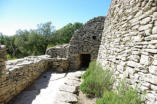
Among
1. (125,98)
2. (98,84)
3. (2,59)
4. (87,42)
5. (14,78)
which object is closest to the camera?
(125,98)

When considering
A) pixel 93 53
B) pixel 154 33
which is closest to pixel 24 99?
Answer: pixel 154 33

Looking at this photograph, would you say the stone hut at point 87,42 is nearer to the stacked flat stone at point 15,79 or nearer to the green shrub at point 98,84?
the stacked flat stone at point 15,79

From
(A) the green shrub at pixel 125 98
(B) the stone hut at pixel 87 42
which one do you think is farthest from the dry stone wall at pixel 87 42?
(A) the green shrub at pixel 125 98

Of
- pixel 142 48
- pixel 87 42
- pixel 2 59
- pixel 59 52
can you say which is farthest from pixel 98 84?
pixel 59 52

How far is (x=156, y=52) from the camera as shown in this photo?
1413 millimetres

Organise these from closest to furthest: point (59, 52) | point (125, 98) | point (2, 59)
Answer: point (125, 98) → point (2, 59) → point (59, 52)

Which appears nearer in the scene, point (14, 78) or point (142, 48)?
point (142, 48)

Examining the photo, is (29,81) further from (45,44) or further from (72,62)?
Answer: (45,44)

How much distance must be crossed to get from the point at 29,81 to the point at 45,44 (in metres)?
15.4

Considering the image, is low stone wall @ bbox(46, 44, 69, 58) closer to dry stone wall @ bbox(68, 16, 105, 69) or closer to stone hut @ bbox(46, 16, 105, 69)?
stone hut @ bbox(46, 16, 105, 69)

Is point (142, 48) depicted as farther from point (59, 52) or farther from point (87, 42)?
point (59, 52)

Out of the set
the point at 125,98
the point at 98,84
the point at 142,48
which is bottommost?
the point at 98,84

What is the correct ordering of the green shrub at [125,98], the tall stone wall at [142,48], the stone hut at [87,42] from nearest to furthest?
1. the tall stone wall at [142,48]
2. the green shrub at [125,98]
3. the stone hut at [87,42]

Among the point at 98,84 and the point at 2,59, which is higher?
the point at 2,59
